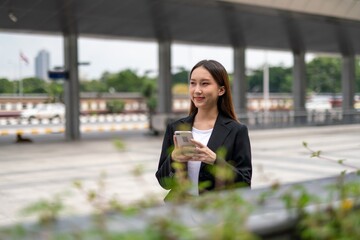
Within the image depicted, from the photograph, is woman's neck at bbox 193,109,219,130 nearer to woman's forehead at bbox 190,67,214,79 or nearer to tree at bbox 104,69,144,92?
woman's forehead at bbox 190,67,214,79

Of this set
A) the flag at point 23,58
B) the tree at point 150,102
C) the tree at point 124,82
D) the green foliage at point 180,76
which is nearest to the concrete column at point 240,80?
the green foliage at point 180,76

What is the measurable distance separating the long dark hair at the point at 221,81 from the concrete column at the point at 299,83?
23.7 m

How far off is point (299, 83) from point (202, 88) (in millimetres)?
24132

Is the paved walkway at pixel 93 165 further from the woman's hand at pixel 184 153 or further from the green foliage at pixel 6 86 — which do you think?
the woman's hand at pixel 184 153

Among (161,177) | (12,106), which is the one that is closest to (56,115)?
(12,106)

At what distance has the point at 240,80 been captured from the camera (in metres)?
23.3

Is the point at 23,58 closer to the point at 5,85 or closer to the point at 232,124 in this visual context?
the point at 5,85

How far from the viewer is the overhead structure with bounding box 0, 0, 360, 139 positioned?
14.8 m

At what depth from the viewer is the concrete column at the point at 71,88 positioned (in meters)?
18.5

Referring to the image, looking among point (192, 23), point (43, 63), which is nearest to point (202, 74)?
point (192, 23)

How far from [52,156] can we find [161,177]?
435 inches

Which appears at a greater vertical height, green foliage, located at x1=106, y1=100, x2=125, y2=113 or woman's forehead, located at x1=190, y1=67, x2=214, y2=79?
woman's forehead, located at x1=190, y1=67, x2=214, y2=79

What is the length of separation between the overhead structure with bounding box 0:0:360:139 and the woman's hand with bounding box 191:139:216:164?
12.0m

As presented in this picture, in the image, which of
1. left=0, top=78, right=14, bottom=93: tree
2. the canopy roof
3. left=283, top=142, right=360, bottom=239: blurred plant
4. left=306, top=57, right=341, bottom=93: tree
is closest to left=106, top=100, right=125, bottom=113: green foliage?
left=306, top=57, right=341, bottom=93: tree
